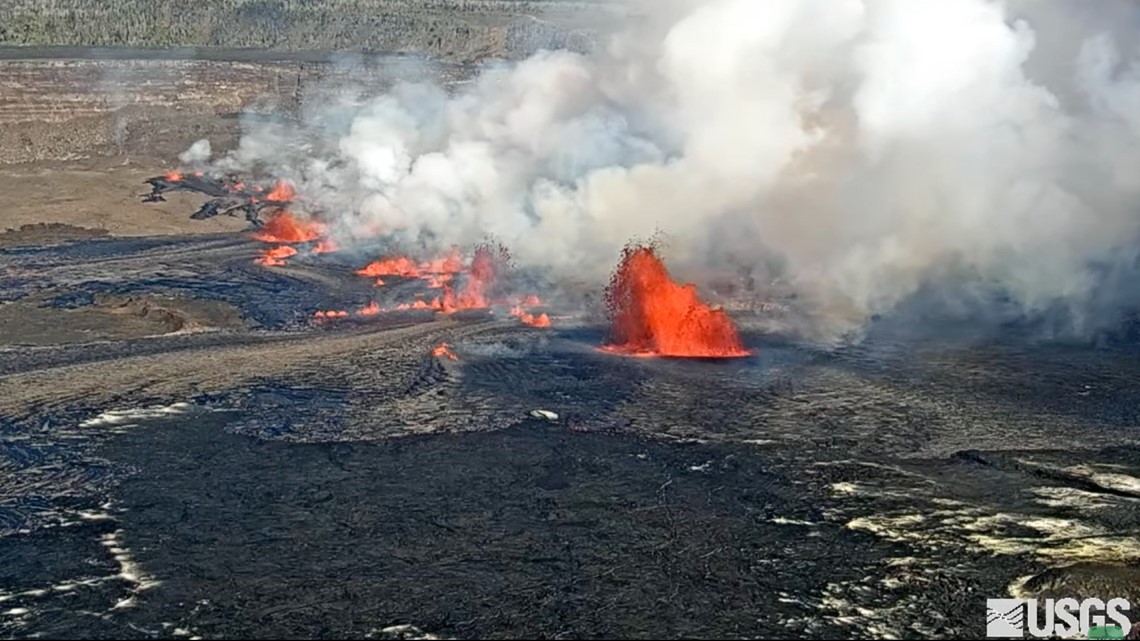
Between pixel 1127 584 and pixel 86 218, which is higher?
pixel 86 218

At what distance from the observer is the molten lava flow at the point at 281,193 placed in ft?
150

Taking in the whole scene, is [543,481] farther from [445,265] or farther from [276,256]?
[276,256]

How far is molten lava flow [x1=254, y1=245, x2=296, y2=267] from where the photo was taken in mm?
34344

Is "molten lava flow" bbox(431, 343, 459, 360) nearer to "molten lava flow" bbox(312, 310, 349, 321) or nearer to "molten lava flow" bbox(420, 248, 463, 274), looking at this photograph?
"molten lava flow" bbox(312, 310, 349, 321)

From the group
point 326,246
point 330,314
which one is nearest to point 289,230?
point 326,246

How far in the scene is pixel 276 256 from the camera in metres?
35.5

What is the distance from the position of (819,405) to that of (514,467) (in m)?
5.82

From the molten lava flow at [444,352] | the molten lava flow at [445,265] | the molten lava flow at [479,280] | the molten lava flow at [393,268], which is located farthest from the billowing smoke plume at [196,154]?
the molten lava flow at [444,352]

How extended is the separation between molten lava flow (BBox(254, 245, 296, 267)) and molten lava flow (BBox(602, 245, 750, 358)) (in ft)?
40.1

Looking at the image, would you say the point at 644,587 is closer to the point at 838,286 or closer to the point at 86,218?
the point at 838,286

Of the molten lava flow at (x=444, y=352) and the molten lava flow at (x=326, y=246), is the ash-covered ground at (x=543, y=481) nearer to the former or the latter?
the molten lava flow at (x=444, y=352)

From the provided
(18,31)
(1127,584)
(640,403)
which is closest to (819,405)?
(640,403)

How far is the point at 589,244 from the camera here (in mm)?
32312

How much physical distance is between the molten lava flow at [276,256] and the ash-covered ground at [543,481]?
25.6 ft
